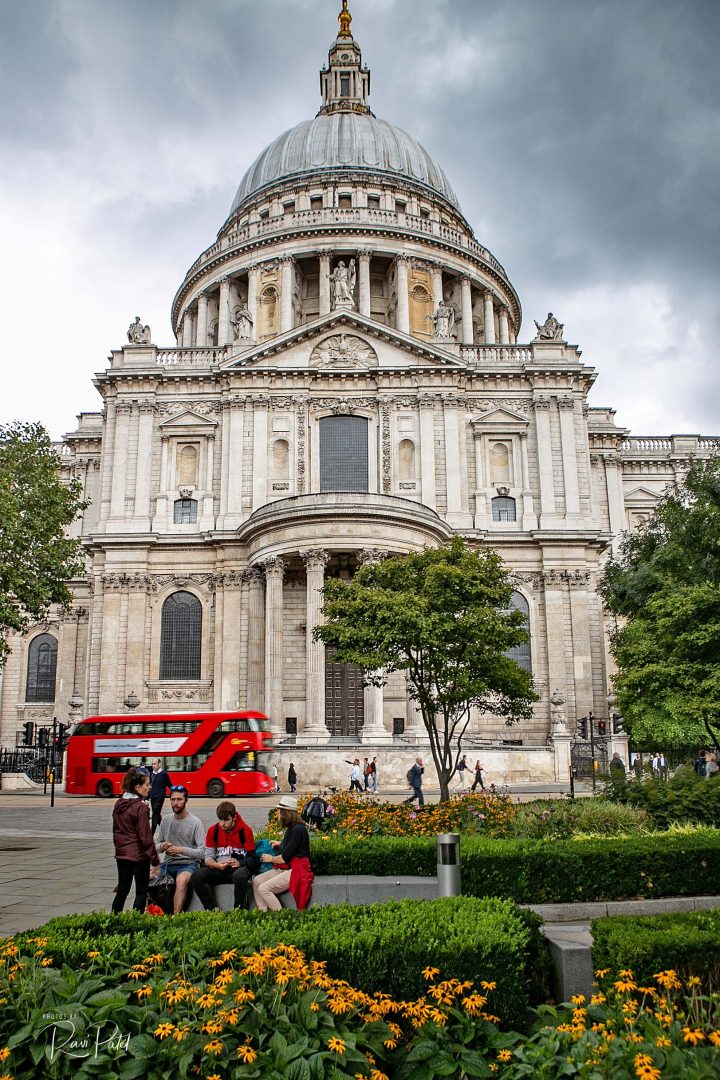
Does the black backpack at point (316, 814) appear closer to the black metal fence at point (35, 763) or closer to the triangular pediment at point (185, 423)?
the black metal fence at point (35, 763)

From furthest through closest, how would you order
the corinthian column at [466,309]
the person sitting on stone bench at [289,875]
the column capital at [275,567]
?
the corinthian column at [466,309]
the column capital at [275,567]
the person sitting on stone bench at [289,875]

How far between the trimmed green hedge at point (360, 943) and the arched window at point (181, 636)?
41984mm

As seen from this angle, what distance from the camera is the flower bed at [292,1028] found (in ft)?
20.4

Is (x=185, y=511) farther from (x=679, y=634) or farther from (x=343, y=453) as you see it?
(x=679, y=634)

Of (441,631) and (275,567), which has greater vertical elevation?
(275,567)

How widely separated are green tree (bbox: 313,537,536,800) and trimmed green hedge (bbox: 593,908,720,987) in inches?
668

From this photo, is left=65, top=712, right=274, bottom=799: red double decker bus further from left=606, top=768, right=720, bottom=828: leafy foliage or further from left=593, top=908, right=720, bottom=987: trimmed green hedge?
left=593, top=908, right=720, bottom=987: trimmed green hedge

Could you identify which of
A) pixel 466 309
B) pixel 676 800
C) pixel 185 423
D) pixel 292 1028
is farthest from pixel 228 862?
pixel 466 309

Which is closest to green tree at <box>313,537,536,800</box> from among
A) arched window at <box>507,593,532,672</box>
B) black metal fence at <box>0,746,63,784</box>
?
arched window at <box>507,593,532,672</box>

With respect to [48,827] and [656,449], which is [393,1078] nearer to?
[48,827]

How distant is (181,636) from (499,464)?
2057 centimetres

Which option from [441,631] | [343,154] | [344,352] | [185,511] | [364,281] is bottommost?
[441,631]

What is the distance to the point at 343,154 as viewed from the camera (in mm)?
77875

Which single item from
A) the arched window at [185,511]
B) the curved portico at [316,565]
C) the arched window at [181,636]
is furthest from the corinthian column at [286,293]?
the arched window at [181,636]
